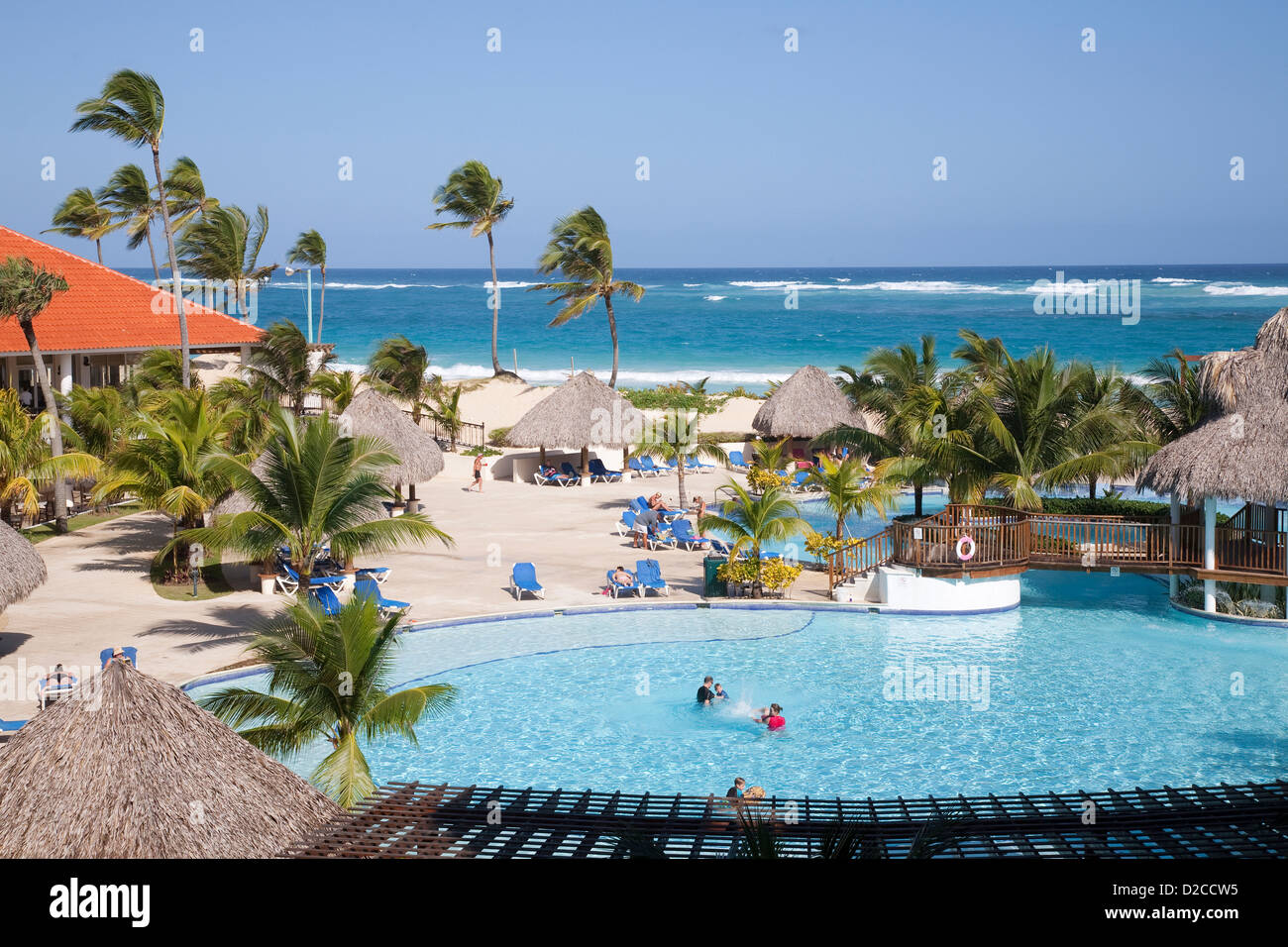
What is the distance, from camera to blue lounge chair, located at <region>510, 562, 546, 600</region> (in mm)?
17984

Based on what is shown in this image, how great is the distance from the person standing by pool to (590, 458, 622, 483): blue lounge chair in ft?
50.9

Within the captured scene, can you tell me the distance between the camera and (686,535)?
866 inches

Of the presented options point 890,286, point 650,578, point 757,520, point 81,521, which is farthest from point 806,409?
point 890,286

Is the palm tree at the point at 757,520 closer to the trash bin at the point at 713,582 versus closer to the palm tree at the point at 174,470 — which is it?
the trash bin at the point at 713,582

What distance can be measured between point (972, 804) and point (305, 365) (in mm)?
21183


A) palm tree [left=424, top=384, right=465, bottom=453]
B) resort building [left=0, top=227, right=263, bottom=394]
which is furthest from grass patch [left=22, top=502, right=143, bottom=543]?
palm tree [left=424, top=384, right=465, bottom=453]

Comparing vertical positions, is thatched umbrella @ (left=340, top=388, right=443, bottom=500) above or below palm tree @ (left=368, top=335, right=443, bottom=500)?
below

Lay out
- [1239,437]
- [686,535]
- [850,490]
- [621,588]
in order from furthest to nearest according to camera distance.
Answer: [686,535], [850,490], [621,588], [1239,437]

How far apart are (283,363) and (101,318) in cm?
563

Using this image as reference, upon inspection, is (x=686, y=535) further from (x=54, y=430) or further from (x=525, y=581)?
(x=54, y=430)

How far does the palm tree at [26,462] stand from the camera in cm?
1873

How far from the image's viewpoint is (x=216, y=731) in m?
8.39

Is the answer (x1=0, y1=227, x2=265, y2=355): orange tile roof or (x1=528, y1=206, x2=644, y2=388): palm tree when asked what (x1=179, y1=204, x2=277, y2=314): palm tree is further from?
(x1=528, y1=206, x2=644, y2=388): palm tree

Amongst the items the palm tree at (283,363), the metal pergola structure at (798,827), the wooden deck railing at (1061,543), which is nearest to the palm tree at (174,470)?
the palm tree at (283,363)
